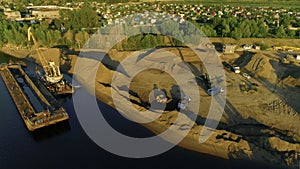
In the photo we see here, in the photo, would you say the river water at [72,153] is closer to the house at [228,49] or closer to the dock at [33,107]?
the dock at [33,107]

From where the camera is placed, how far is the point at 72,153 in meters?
31.7

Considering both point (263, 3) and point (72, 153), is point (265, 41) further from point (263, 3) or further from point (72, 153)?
point (263, 3)

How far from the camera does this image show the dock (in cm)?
3588

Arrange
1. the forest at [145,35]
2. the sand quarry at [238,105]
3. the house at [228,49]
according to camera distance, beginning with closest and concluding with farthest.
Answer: the sand quarry at [238,105] < the house at [228,49] < the forest at [145,35]

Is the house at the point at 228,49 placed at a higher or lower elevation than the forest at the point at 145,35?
lower

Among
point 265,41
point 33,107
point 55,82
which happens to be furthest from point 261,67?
point 33,107

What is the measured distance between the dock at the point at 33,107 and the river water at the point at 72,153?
1110 millimetres

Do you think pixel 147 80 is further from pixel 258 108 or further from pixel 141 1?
pixel 141 1

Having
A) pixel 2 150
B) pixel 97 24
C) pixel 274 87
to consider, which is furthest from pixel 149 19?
pixel 2 150

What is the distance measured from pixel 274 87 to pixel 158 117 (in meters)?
22.6

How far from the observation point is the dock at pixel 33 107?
35875 millimetres

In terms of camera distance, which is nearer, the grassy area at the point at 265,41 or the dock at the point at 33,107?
the dock at the point at 33,107

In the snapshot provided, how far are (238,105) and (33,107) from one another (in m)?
32.1

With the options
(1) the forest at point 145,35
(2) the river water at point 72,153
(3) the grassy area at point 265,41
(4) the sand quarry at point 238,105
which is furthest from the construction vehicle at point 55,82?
(3) the grassy area at point 265,41
